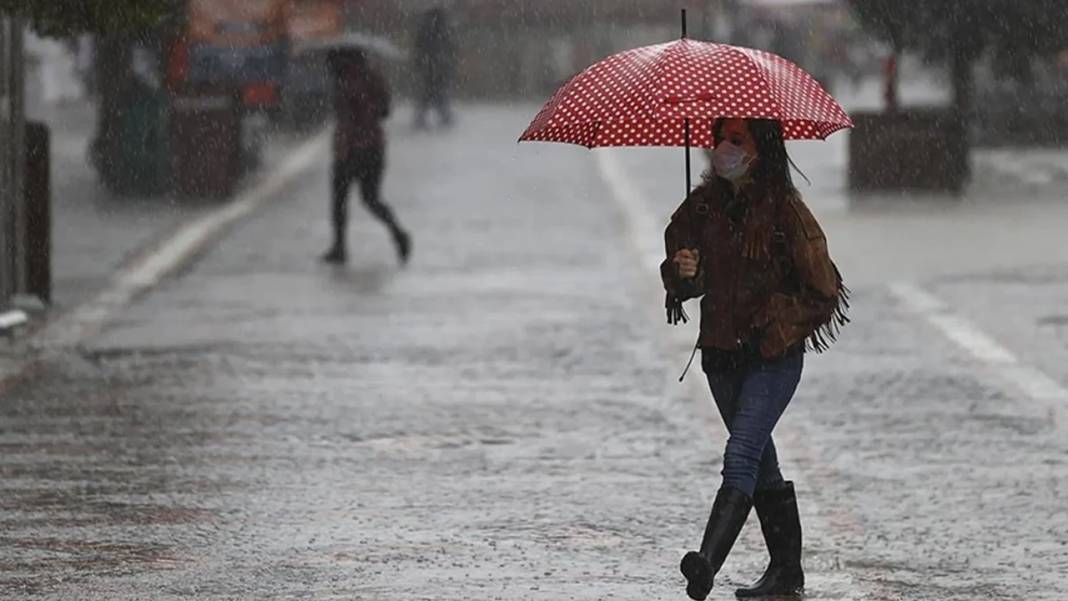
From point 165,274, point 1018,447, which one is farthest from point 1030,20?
point 1018,447

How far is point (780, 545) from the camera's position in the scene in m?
8.49

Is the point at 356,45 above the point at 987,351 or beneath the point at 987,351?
above

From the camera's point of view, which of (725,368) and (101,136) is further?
(101,136)

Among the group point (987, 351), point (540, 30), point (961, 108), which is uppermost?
point (987, 351)

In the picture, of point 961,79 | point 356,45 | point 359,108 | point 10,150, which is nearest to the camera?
point 10,150

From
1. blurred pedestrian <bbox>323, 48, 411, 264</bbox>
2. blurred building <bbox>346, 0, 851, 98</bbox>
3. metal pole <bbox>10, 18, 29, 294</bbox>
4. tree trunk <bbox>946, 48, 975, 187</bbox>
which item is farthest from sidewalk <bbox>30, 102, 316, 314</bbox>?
blurred building <bbox>346, 0, 851, 98</bbox>

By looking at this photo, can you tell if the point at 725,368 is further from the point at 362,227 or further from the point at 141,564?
the point at 362,227

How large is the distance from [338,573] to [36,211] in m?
8.46

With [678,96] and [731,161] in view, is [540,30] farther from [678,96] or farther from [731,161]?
[678,96]

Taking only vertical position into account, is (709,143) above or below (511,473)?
above

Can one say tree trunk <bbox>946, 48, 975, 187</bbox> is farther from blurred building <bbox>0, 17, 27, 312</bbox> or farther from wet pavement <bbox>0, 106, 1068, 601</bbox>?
blurred building <bbox>0, 17, 27, 312</bbox>

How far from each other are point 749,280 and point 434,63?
2966 cm

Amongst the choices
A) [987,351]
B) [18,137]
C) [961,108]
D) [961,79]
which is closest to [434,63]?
[961,79]

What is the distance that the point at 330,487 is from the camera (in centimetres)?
1064
